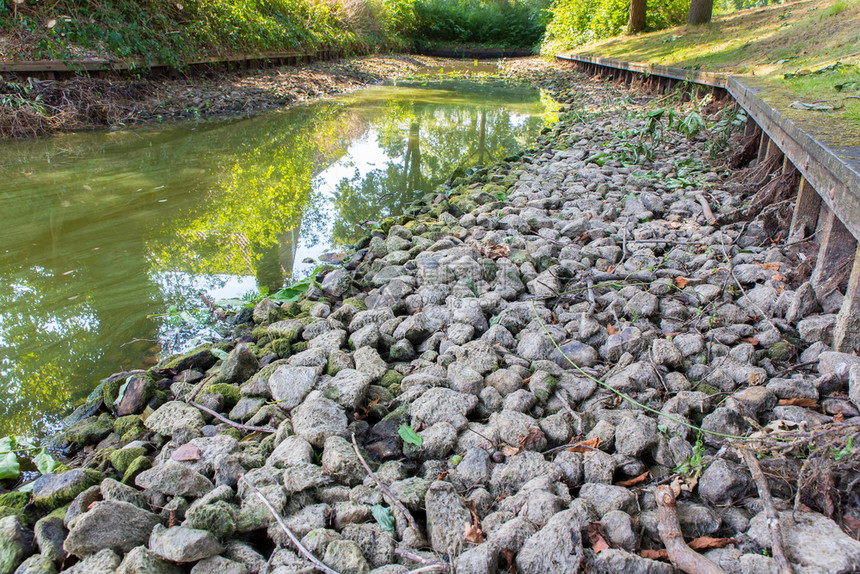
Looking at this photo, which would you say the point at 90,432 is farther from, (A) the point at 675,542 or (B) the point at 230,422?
(A) the point at 675,542

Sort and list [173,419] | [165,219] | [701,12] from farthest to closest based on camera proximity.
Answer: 1. [701,12]
2. [165,219]
3. [173,419]

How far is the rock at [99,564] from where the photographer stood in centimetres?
119

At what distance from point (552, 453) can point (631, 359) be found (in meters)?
0.56

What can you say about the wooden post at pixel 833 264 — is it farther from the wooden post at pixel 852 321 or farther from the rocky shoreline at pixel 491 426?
the wooden post at pixel 852 321

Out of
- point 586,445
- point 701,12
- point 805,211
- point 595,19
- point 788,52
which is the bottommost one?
point 586,445

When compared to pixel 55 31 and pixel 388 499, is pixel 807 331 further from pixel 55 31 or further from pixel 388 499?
pixel 55 31

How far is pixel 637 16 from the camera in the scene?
480 inches

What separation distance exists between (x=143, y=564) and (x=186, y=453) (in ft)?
1.57

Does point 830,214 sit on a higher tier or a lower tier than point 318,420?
higher

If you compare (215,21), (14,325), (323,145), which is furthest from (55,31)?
(14,325)

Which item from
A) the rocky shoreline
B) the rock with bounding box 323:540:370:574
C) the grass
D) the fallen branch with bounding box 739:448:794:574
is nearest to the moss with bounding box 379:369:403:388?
the rocky shoreline

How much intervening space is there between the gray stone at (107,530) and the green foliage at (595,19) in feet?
44.6

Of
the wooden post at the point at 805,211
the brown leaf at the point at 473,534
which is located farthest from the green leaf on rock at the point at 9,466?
the wooden post at the point at 805,211

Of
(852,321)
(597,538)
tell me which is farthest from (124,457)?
(852,321)
